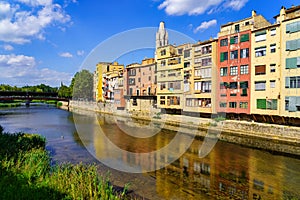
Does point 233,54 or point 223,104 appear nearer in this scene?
point 233,54

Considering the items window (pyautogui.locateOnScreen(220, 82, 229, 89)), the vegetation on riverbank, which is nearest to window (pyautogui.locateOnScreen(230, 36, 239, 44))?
window (pyautogui.locateOnScreen(220, 82, 229, 89))

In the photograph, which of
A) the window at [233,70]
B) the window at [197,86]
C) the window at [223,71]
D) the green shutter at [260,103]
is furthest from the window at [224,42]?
the green shutter at [260,103]

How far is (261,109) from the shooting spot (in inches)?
1218

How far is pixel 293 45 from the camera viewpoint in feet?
90.5

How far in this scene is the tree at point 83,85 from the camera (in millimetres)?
94750

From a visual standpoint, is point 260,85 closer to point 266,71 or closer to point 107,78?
point 266,71

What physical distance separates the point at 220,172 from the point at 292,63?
1915cm

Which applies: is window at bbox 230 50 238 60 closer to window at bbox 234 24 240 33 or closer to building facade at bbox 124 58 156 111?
window at bbox 234 24 240 33

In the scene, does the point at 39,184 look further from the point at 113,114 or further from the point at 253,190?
the point at 113,114

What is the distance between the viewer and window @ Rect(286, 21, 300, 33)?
88.4ft

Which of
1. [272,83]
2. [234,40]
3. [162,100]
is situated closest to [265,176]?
[272,83]

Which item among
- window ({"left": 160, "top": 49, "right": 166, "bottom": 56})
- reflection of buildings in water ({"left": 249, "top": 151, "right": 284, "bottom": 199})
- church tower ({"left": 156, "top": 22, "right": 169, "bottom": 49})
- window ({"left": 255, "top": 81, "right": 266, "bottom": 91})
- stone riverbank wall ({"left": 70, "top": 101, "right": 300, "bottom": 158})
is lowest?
reflection of buildings in water ({"left": 249, "top": 151, "right": 284, "bottom": 199})

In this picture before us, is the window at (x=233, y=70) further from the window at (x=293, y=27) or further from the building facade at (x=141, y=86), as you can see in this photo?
the building facade at (x=141, y=86)

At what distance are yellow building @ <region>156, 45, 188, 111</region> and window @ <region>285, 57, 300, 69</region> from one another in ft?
59.2
